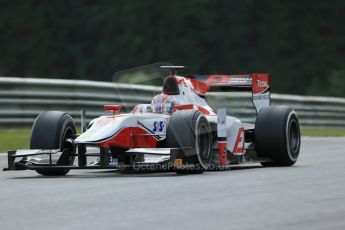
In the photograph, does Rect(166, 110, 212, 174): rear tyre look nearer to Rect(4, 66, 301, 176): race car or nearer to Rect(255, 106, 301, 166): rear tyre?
Rect(4, 66, 301, 176): race car

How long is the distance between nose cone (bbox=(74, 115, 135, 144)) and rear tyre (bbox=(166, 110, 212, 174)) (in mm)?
582

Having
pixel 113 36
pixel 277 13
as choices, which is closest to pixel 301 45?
pixel 277 13

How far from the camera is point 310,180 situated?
9836mm

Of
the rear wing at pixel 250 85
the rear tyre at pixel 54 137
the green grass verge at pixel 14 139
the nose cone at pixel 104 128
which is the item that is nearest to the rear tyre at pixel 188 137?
the nose cone at pixel 104 128

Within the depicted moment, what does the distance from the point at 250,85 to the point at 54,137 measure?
3170 millimetres

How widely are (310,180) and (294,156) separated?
104 inches

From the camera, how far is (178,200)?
807cm

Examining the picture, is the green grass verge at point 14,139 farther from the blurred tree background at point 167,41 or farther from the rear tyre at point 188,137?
the blurred tree background at point 167,41

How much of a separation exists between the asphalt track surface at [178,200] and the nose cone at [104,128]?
0.42 metres

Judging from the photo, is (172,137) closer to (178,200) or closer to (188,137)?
(188,137)

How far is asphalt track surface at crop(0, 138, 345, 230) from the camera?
22.3ft

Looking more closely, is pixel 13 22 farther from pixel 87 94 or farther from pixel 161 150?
pixel 161 150

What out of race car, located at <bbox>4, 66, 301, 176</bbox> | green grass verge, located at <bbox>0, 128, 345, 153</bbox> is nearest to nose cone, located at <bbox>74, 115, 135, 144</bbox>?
race car, located at <bbox>4, 66, 301, 176</bbox>

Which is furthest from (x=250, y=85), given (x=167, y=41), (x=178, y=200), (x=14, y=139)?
(x=167, y=41)
